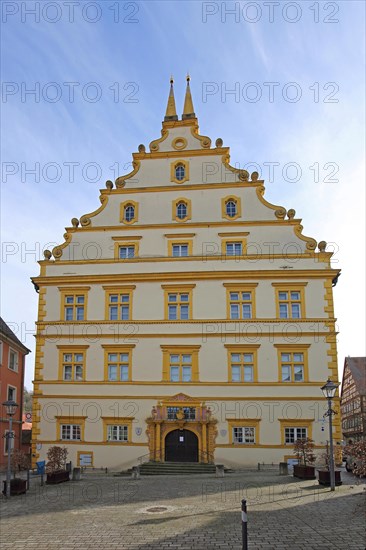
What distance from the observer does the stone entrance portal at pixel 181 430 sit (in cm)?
2952

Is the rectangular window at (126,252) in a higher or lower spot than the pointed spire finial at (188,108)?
lower

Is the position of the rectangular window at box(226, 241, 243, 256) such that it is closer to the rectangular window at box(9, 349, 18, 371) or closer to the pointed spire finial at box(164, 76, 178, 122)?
the pointed spire finial at box(164, 76, 178, 122)

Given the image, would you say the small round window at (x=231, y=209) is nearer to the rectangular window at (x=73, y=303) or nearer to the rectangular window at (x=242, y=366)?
the rectangular window at (x=242, y=366)

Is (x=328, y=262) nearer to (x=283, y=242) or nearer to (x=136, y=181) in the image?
(x=283, y=242)

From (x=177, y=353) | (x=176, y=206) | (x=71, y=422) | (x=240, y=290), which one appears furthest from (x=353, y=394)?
(x=71, y=422)

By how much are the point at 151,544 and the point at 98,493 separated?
8.98 metres

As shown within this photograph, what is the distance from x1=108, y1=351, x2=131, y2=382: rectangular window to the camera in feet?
102

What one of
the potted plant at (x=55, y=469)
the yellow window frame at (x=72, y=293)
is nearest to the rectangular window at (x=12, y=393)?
the yellow window frame at (x=72, y=293)

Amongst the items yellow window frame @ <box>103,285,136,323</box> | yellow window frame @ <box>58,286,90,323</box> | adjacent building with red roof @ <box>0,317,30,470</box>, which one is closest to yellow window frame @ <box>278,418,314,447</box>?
yellow window frame @ <box>103,285,136,323</box>

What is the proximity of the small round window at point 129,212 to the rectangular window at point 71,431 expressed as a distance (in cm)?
1234

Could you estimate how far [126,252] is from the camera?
108ft

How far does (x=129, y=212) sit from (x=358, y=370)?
43.6 meters

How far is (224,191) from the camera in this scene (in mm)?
32969

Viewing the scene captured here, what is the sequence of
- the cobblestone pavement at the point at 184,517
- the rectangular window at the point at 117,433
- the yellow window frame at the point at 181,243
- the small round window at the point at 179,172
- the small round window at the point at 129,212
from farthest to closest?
the small round window at the point at 179,172, the small round window at the point at 129,212, the yellow window frame at the point at 181,243, the rectangular window at the point at 117,433, the cobblestone pavement at the point at 184,517
